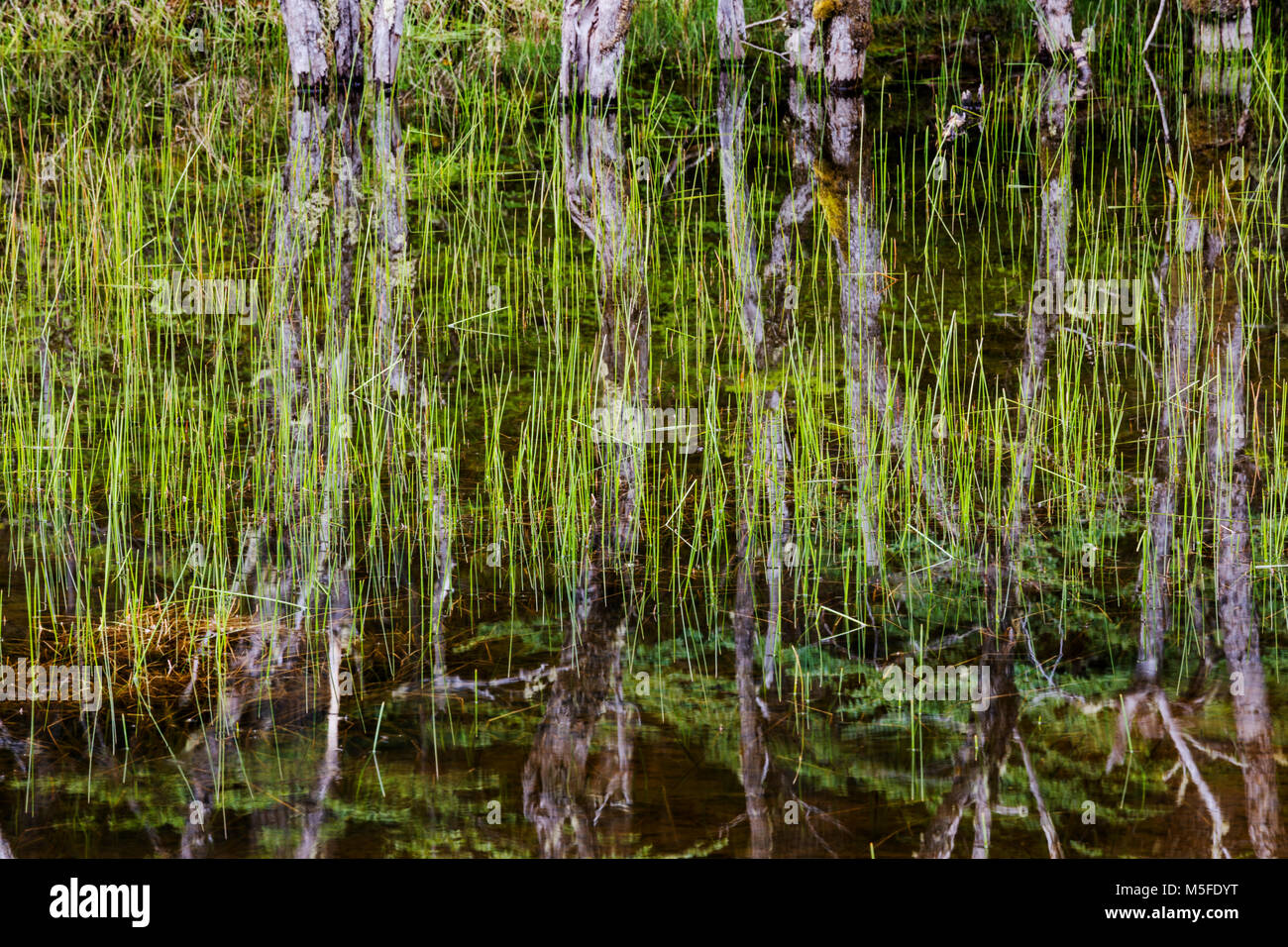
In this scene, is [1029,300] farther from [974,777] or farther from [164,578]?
[164,578]

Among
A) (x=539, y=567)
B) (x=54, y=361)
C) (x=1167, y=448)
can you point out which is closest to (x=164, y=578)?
(x=54, y=361)

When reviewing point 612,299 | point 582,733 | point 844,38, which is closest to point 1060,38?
point 844,38

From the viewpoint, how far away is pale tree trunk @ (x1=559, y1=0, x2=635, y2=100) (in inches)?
85.4

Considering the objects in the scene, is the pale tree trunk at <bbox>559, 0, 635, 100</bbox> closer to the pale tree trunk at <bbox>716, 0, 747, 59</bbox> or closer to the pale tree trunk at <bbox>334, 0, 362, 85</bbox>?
the pale tree trunk at <bbox>716, 0, 747, 59</bbox>

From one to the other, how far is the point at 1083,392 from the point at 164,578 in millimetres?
1742

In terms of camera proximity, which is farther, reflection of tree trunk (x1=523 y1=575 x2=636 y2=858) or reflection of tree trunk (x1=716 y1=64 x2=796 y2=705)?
reflection of tree trunk (x1=716 y1=64 x2=796 y2=705)

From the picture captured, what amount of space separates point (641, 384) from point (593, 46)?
0.70 metres

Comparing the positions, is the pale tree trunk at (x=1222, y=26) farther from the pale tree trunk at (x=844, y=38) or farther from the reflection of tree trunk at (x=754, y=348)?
the reflection of tree trunk at (x=754, y=348)

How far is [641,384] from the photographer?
2088 millimetres

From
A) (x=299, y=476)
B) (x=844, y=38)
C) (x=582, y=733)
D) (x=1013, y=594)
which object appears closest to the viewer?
(x=582, y=733)

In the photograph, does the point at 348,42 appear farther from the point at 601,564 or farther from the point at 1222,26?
the point at 1222,26

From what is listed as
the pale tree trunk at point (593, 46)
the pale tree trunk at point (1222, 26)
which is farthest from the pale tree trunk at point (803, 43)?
the pale tree trunk at point (1222, 26)

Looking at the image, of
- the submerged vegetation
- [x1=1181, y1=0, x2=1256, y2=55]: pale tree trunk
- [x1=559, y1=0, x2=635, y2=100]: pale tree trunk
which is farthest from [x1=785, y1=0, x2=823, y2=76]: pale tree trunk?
[x1=1181, y1=0, x2=1256, y2=55]: pale tree trunk
